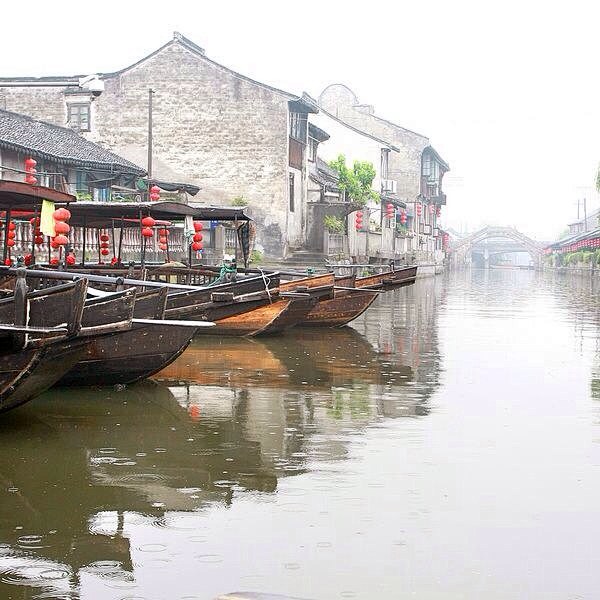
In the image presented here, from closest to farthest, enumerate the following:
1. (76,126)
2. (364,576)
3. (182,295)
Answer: (364,576), (182,295), (76,126)

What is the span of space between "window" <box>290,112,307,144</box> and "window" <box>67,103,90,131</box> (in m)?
7.46

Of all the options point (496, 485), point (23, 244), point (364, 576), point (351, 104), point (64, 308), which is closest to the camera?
Answer: point (364, 576)

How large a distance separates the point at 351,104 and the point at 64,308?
58555mm

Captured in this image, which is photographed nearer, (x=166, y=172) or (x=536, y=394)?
(x=536, y=394)

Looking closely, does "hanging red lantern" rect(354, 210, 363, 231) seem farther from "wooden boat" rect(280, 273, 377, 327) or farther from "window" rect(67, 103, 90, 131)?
"wooden boat" rect(280, 273, 377, 327)

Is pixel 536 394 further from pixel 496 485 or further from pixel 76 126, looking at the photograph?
pixel 76 126

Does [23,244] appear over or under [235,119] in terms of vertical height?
under

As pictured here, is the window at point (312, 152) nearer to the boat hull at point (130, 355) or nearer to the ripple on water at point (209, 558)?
the boat hull at point (130, 355)

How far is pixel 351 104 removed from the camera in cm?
6669

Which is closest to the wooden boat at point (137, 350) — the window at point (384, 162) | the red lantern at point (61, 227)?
the red lantern at point (61, 227)

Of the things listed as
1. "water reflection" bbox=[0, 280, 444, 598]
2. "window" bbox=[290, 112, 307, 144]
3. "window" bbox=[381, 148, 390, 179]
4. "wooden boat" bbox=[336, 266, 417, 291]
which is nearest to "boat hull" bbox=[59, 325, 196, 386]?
"water reflection" bbox=[0, 280, 444, 598]

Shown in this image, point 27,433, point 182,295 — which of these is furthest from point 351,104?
Result: point 27,433

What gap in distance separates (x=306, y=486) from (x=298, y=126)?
33623mm

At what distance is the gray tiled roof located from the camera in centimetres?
2661
